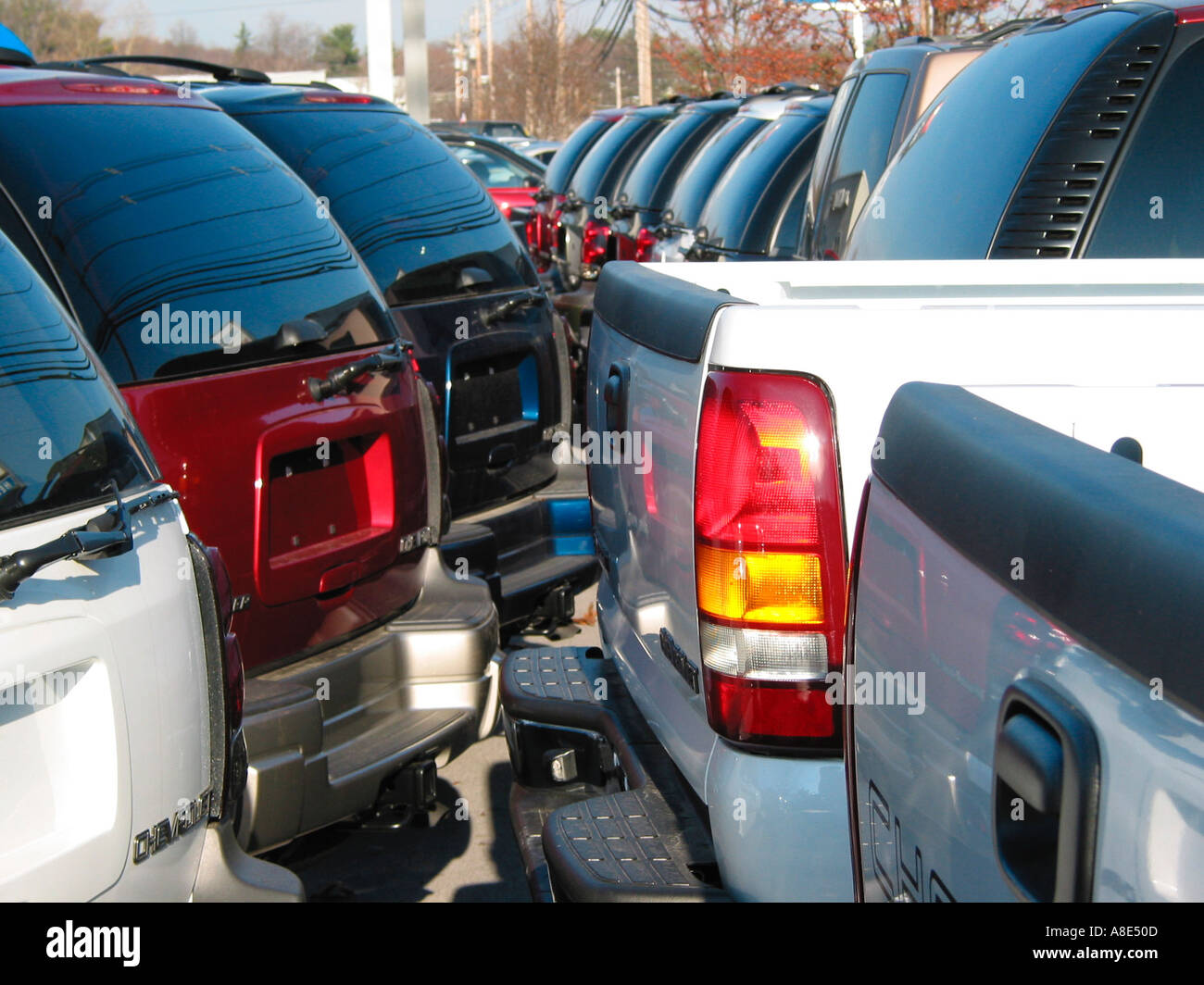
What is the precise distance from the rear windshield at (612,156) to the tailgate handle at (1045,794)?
1381 centimetres

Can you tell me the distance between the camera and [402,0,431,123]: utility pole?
17.2 m

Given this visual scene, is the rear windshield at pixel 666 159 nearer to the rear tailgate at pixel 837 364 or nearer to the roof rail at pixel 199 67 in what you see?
the roof rail at pixel 199 67

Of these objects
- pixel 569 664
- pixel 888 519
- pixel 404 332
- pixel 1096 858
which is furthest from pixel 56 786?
pixel 404 332

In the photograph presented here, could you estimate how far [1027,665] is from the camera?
1389 mm

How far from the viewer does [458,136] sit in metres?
17.9

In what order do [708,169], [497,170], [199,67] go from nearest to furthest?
[199,67], [708,169], [497,170]

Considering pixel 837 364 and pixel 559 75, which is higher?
pixel 559 75

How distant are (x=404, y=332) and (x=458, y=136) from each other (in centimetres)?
1331

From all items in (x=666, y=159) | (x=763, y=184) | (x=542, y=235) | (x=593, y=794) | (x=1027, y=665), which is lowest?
(x=593, y=794)

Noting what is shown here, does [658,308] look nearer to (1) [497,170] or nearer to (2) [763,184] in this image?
(2) [763,184]

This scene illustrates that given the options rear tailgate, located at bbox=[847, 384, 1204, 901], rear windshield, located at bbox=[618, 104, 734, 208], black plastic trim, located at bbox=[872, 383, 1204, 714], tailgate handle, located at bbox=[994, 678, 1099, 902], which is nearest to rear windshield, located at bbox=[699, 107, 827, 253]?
rear windshield, located at bbox=[618, 104, 734, 208]

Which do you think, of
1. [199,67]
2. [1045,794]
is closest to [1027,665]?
[1045,794]

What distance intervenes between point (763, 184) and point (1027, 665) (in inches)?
319

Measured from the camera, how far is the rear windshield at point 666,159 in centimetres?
1309
